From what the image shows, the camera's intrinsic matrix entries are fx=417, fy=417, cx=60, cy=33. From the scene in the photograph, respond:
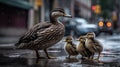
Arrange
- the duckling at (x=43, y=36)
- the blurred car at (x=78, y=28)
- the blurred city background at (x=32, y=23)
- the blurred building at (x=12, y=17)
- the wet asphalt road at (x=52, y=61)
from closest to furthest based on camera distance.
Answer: the wet asphalt road at (x=52, y=61) < the duckling at (x=43, y=36) < the blurred city background at (x=32, y=23) < the blurred building at (x=12, y=17) < the blurred car at (x=78, y=28)

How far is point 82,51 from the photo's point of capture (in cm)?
831

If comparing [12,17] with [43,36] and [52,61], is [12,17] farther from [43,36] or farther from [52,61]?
[52,61]

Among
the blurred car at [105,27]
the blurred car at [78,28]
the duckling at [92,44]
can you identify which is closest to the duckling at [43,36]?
the duckling at [92,44]

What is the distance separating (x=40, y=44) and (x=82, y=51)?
90cm

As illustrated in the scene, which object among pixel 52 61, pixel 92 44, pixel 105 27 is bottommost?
pixel 105 27

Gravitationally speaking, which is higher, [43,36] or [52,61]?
[43,36]

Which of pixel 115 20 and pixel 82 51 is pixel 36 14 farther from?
pixel 115 20

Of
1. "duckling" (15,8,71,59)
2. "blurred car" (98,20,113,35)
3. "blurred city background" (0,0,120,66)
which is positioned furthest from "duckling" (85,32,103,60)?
"blurred car" (98,20,113,35)

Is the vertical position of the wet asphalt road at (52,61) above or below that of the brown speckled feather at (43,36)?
below

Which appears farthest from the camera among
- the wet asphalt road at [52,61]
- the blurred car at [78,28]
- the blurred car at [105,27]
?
the blurred car at [105,27]

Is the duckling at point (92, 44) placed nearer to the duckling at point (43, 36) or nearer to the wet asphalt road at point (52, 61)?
the wet asphalt road at point (52, 61)

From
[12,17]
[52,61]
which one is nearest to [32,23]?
[12,17]

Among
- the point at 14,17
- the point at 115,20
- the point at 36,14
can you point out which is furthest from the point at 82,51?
→ the point at 115,20

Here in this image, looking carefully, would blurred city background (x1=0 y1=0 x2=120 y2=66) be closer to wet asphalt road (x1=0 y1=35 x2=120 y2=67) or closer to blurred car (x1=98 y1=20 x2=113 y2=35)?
blurred car (x1=98 y1=20 x2=113 y2=35)
